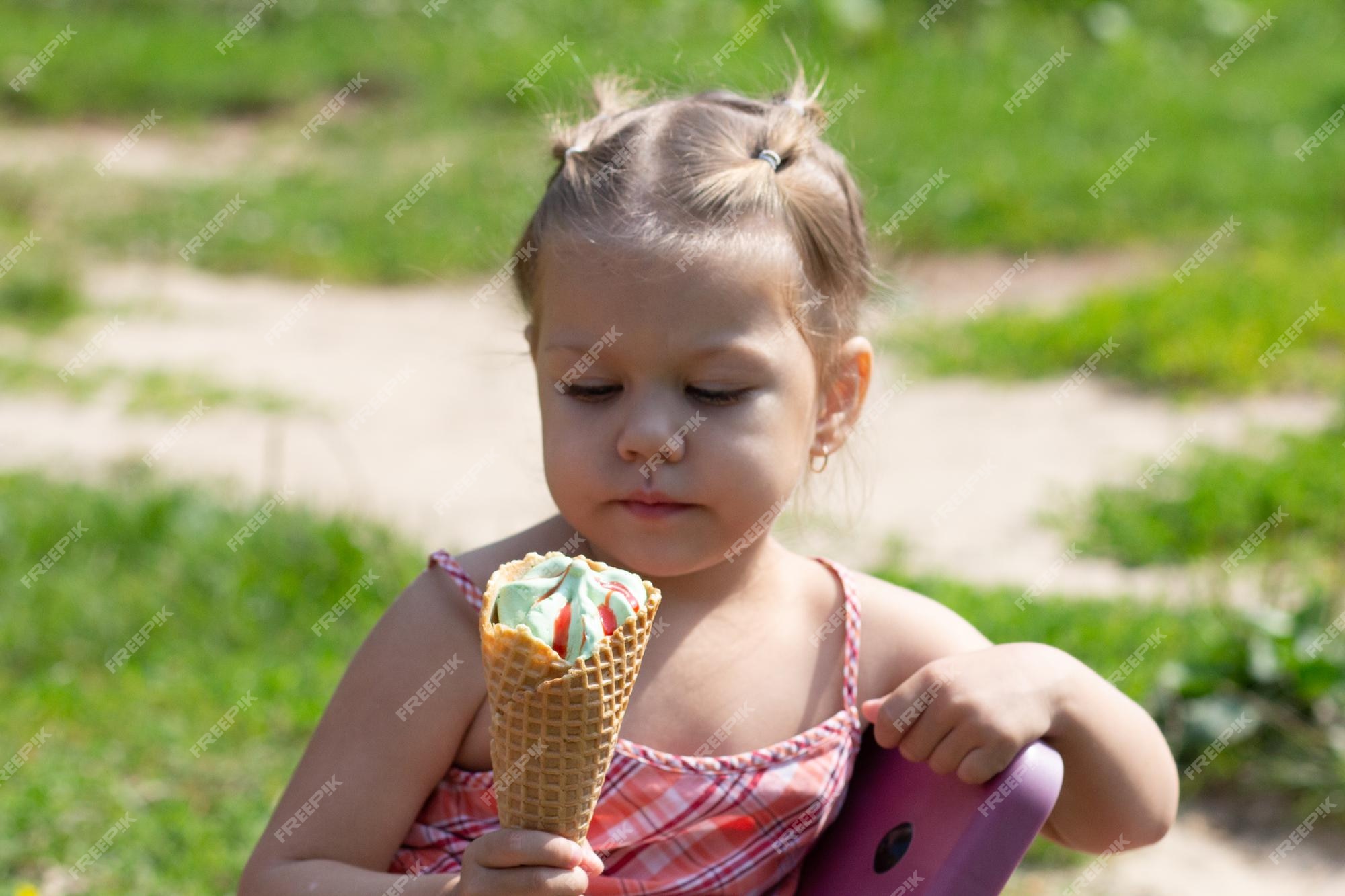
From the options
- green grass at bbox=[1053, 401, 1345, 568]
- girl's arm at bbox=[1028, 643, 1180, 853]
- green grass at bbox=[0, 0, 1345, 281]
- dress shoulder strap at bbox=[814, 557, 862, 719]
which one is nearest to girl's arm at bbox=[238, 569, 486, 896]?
dress shoulder strap at bbox=[814, 557, 862, 719]

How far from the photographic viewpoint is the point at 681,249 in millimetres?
1852

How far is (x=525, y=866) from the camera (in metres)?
1.53

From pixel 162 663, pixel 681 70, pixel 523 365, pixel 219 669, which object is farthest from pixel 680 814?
pixel 523 365

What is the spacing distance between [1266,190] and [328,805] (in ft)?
20.8

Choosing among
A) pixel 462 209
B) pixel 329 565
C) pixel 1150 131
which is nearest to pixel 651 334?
pixel 329 565

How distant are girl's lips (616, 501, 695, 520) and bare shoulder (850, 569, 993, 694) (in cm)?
36

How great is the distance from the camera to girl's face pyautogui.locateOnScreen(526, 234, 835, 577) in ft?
5.93

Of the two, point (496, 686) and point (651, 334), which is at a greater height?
point (651, 334)

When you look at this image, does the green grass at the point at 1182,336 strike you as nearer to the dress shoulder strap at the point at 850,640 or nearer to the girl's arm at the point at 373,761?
the dress shoulder strap at the point at 850,640

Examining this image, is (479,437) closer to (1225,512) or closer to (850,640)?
(1225,512)

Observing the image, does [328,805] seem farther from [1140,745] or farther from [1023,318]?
[1023,318]

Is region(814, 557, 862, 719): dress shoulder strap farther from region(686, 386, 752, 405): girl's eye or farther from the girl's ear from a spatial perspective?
region(686, 386, 752, 405): girl's eye

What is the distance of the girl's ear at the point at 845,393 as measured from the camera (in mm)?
2074

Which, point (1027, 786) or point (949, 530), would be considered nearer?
point (1027, 786)
